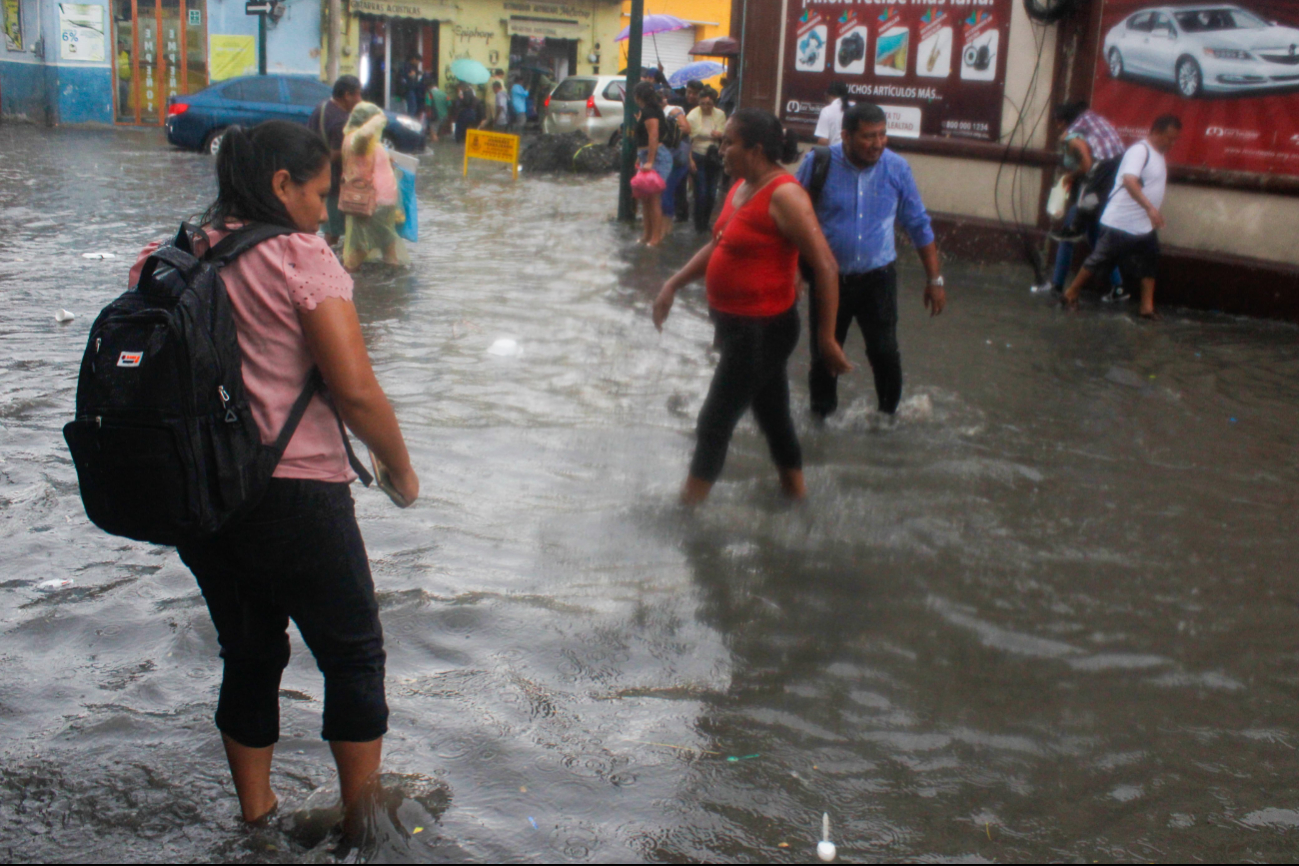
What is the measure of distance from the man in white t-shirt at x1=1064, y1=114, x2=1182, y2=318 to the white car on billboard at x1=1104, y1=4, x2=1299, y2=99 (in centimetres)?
94

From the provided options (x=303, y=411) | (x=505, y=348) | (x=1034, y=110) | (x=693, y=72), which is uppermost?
(x=693, y=72)

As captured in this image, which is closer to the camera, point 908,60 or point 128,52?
point 908,60

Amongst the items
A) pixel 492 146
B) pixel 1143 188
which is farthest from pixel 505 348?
pixel 492 146

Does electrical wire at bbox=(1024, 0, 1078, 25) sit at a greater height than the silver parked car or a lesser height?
greater

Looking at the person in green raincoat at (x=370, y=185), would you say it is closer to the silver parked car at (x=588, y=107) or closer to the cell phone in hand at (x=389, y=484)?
the cell phone in hand at (x=389, y=484)

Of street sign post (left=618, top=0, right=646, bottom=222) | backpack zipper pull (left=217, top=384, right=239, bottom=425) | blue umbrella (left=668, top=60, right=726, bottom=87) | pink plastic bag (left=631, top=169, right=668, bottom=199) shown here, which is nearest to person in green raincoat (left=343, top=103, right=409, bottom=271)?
pink plastic bag (left=631, top=169, right=668, bottom=199)

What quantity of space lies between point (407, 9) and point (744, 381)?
31.3 metres

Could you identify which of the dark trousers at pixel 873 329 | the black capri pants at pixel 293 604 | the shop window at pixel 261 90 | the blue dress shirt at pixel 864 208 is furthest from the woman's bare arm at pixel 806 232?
the shop window at pixel 261 90

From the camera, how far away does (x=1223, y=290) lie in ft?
33.2

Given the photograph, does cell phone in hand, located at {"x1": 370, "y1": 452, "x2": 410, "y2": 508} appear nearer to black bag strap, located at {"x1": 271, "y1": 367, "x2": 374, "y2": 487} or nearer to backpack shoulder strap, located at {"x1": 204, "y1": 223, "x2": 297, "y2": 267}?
black bag strap, located at {"x1": 271, "y1": 367, "x2": 374, "y2": 487}

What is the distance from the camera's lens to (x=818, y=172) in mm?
5875

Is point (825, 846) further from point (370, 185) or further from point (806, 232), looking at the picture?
point (370, 185)

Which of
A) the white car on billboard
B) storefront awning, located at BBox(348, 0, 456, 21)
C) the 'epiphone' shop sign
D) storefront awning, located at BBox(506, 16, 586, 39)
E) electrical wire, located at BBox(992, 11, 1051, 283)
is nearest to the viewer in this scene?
the white car on billboard

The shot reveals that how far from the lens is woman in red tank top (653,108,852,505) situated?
4.54 meters
